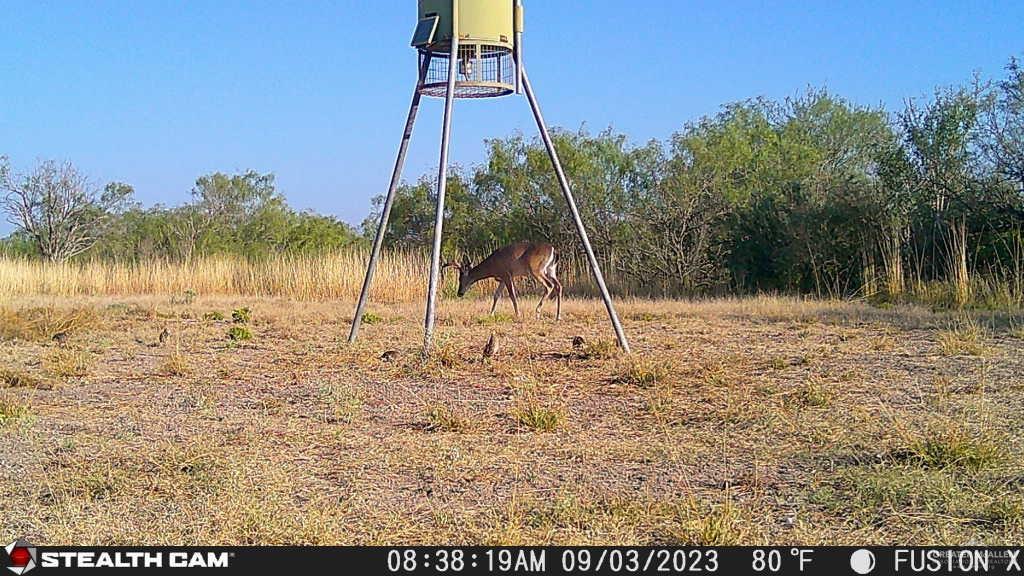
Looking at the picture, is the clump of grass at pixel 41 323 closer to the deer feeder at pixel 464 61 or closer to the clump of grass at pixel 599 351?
→ the deer feeder at pixel 464 61

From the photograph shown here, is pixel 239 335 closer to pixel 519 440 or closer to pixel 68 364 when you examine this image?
pixel 68 364

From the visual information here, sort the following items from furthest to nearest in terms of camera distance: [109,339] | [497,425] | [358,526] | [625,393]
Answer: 1. [109,339]
2. [625,393]
3. [497,425]
4. [358,526]

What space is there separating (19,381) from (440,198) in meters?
3.62

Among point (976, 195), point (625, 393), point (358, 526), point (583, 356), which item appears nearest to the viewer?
point (358, 526)

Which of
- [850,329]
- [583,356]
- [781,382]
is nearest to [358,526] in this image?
[781,382]

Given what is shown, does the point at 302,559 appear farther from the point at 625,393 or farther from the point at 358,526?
the point at 625,393

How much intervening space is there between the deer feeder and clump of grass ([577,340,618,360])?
123mm

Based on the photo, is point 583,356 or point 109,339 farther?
point 109,339

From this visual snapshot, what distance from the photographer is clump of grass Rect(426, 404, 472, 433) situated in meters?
5.88

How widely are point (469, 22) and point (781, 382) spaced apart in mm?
4281

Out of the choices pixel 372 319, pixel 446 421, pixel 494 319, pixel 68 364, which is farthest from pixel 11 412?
pixel 494 319

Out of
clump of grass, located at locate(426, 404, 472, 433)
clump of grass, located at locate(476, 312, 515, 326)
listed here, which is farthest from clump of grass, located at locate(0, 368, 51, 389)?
clump of grass, located at locate(476, 312, 515, 326)

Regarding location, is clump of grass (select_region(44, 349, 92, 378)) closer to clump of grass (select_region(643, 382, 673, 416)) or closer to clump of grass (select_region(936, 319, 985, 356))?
clump of grass (select_region(643, 382, 673, 416))

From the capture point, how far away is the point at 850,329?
10.9 m
